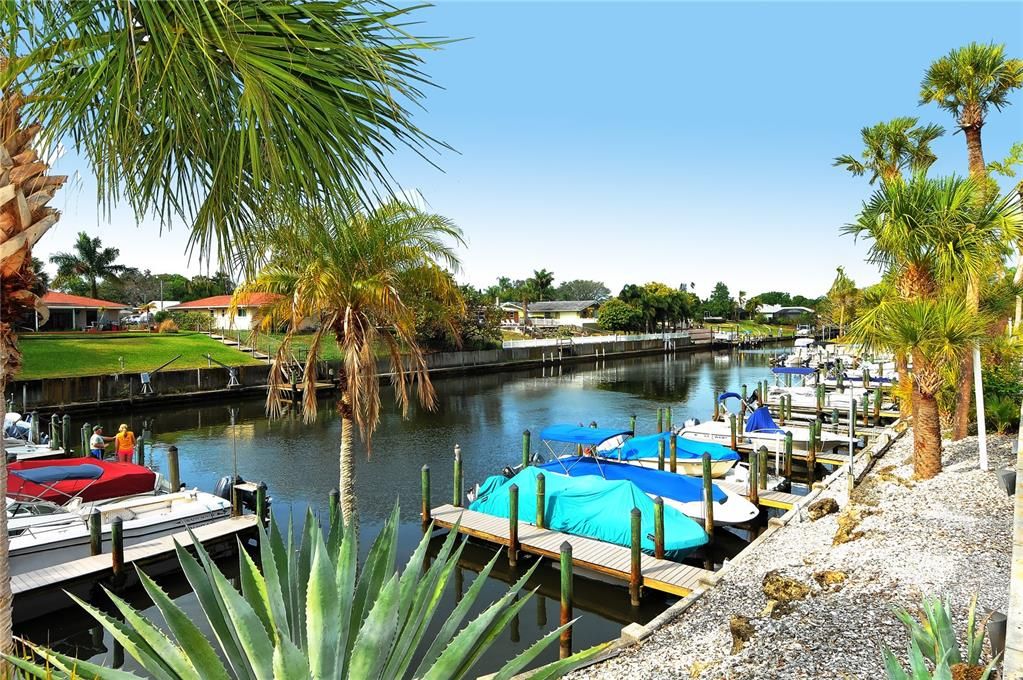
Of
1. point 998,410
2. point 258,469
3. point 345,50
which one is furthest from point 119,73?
point 258,469

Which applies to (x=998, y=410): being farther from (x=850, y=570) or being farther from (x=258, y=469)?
(x=258, y=469)

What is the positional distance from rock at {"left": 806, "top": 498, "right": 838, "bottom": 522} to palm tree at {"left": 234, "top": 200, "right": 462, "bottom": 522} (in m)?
10.2

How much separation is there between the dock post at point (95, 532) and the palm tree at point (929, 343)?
779 inches

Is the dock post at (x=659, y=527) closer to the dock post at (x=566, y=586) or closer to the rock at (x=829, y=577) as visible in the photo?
the dock post at (x=566, y=586)

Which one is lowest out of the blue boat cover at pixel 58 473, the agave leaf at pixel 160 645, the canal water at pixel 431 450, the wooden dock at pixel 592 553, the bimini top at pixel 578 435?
the canal water at pixel 431 450

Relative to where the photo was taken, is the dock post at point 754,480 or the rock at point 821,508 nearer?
the rock at point 821,508

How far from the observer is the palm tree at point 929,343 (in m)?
15.1

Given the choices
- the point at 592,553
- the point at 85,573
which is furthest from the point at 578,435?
the point at 85,573

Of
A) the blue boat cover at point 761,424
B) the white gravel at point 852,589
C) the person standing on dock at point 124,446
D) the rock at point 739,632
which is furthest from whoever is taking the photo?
the blue boat cover at point 761,424

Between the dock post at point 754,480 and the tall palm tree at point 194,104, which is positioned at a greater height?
the tall palm tree at point 194,104

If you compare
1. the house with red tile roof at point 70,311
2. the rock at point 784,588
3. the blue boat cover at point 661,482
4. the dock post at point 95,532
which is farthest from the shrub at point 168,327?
the rock at point 784,588

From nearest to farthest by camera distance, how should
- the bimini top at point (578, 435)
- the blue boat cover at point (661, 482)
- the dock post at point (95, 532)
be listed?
the dock post at point (95, 532), the blue boat cover at point (661, 482), the bimini top at point (578, 435)

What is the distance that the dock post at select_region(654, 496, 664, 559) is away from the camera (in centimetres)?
1451

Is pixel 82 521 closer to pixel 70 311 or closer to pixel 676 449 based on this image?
pixel 676 449
